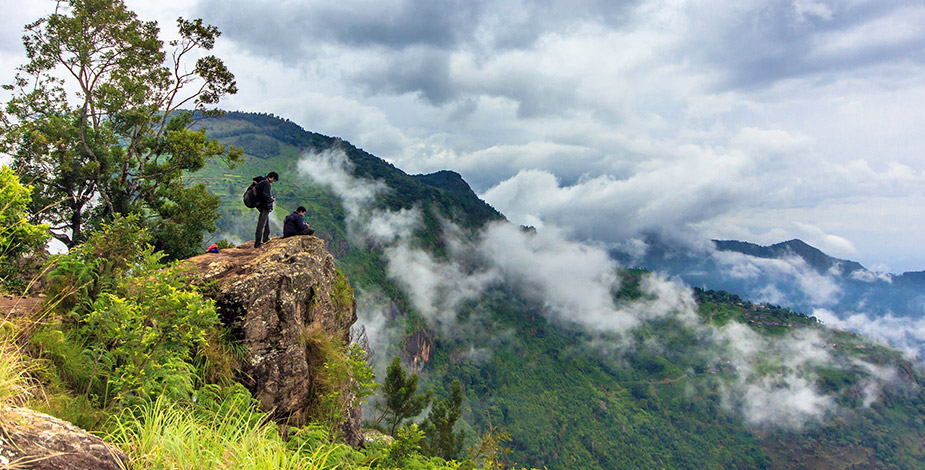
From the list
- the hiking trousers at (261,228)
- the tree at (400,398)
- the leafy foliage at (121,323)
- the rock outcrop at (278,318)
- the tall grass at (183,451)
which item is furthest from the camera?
the tree at (400,398)

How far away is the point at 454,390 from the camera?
165ft

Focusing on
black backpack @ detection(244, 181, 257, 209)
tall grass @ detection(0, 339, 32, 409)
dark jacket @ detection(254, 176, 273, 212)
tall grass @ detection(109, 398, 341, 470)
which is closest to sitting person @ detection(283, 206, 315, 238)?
dark jacket @ detection(254, 176, 273, 212)

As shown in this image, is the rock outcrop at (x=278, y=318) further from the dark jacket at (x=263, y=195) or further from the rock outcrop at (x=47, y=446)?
the rock outcrop at (x=47, y=446)

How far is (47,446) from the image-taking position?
3062mm

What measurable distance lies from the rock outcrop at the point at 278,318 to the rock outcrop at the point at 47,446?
17.6 feet

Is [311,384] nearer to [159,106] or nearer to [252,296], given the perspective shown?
[252,296]

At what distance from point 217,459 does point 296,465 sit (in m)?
0.73

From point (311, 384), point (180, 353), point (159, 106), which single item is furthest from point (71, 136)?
point (180, 353)

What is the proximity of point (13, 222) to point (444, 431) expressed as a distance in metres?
44.4

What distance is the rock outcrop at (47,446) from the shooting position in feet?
9.43

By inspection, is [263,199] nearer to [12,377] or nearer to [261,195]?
[261,195]

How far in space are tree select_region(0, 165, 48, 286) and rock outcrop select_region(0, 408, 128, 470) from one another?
8.67 feet

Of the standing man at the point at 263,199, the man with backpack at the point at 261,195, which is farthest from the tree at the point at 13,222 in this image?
the man with backpack at the point at 261,195

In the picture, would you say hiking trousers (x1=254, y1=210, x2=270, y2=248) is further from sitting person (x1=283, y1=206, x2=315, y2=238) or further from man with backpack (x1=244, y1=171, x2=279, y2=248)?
sitting person (x1=283, y1=206, x2=315, y2=238)
